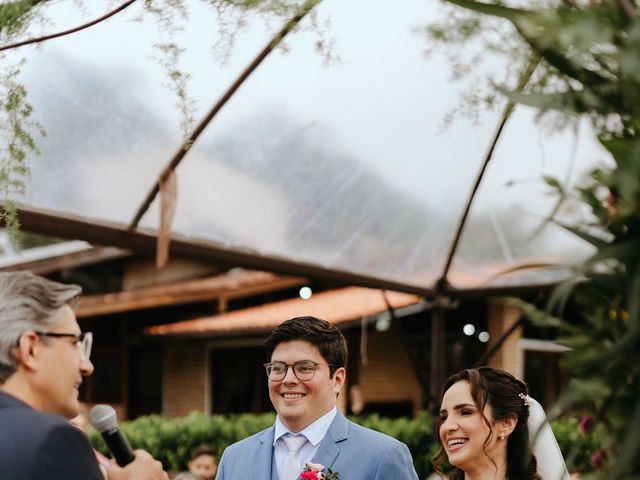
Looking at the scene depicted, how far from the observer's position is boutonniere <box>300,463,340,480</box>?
11.9 ft

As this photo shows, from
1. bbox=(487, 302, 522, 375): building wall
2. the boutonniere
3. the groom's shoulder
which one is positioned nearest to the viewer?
the boutonniere

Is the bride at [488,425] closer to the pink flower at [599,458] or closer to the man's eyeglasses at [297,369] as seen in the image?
the man's eyeglasses at [297,369]

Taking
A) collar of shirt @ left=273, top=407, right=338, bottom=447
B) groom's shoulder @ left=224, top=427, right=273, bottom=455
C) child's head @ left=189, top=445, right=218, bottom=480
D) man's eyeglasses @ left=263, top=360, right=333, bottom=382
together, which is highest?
man's eyeglasses @ left=263, top=360, right=333, bottom=382

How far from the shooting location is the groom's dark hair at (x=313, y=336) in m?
4.00

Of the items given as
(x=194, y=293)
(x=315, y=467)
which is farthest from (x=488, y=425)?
(x=194, y=293)

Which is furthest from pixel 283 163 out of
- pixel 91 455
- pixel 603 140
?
pixel 603 140

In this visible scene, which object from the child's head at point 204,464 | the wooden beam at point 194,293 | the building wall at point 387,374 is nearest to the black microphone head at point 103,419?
the child's head at point 204,464

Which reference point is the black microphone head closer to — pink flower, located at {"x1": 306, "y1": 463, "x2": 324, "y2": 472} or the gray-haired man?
the gray-haired man

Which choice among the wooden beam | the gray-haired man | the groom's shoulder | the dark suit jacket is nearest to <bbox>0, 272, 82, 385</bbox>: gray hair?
the gray-haired man

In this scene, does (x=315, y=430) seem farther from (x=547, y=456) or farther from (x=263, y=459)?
(x=547, y=456)

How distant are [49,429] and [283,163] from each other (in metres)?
4.96

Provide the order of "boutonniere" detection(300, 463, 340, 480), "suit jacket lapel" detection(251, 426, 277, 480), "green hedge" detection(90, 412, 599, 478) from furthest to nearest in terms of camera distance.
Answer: "green hedge" detection(90, 412, 599, 478), "suit jacket lapel" detection(251, 426, 277, 480), "boutonniere" detection(300, 463, 340, 480)

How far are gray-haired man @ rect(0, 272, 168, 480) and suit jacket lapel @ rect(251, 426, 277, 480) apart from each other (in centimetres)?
151

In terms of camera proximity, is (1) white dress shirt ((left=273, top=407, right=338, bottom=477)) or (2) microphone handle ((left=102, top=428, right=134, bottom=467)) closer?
(2) microphone handle ((left=102, top=428, right=134, bottom=467))
